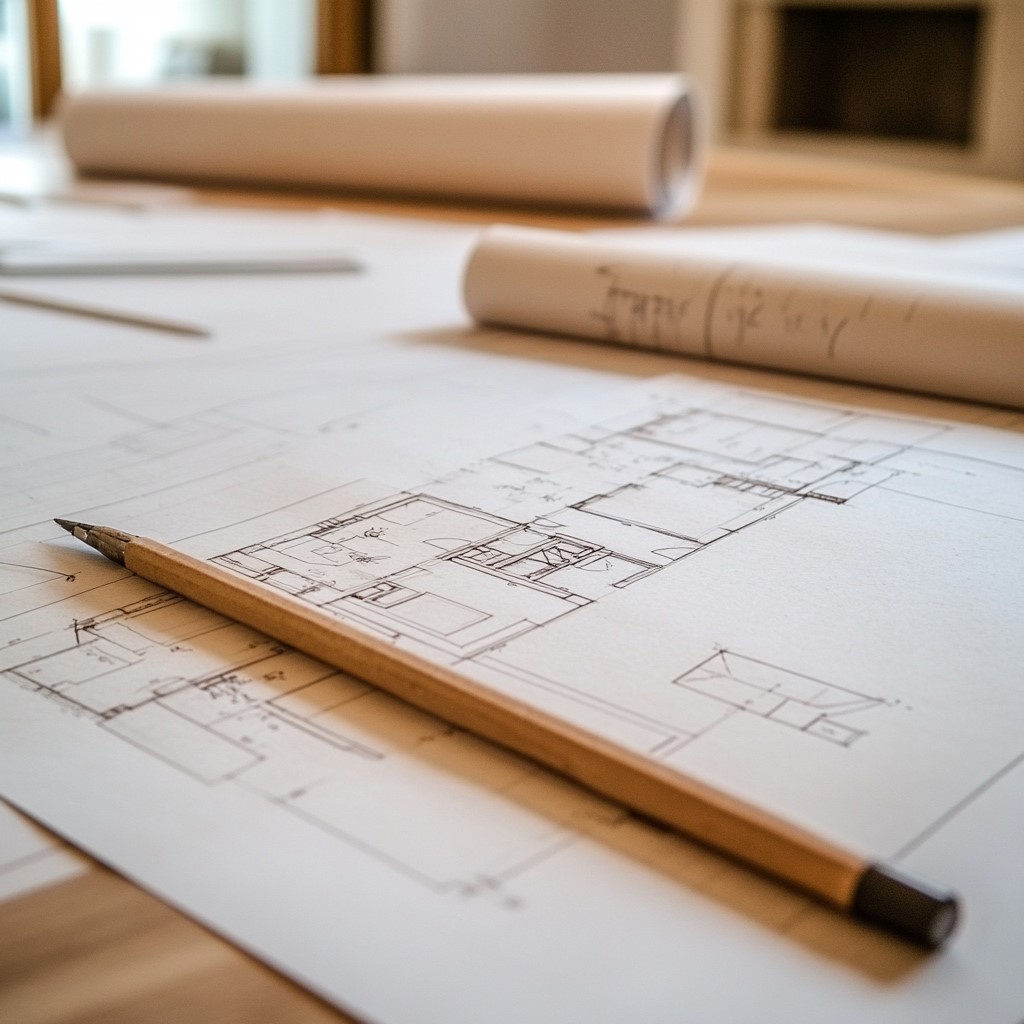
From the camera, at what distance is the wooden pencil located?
36 centimetres

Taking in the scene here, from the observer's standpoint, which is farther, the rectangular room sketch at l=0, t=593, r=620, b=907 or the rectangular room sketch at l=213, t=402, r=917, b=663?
the rectangular room sketch at l=213, t=402, r=917, b=663

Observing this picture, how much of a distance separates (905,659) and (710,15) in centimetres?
375

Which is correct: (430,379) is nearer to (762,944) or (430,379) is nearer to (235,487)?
(235,487)

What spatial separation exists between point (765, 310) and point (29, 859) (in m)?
0.76

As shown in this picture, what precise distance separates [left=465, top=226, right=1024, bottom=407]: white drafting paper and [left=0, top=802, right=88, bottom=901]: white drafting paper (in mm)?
719

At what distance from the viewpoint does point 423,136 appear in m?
2.21

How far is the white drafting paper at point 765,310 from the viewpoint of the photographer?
944 millimetres

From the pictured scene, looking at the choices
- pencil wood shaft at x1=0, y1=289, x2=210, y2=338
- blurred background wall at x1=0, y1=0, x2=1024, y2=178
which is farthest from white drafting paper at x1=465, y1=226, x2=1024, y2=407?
blurred background wall at x1=0, y1=0, x2=1024, y2=178

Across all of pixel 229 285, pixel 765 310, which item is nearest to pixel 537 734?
pixel 765 310

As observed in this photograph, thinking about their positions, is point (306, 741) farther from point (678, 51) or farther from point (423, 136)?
point (678, 51)

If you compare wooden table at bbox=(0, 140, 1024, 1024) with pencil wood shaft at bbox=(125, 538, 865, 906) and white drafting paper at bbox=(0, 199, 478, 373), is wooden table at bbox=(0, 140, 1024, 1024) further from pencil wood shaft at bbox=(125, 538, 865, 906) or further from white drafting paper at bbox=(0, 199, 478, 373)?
white drafting paper at bbox=(0, 199, 478, 373)

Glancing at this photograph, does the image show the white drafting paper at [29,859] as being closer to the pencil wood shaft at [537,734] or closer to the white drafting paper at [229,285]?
the pencil wood shaft at [537,734]

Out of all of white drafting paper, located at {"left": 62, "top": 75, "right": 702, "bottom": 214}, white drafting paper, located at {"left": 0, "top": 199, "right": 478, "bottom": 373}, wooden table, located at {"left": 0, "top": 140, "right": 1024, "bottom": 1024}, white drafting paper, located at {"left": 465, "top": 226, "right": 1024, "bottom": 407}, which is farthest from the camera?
white drafting paper, located at {"left": 62, "top": 75, "right": 702, "bottom": 214}

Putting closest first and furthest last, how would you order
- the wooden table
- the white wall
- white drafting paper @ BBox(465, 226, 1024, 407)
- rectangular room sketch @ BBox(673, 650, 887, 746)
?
the wooden table, rectangular room sketch @ BBox(673, 650, 887, 746), white drafting paper @ BBox(465, 226, 1024, 407), the white wall
